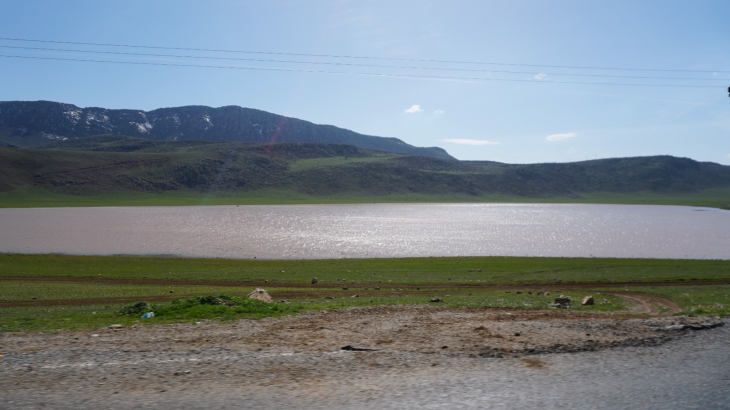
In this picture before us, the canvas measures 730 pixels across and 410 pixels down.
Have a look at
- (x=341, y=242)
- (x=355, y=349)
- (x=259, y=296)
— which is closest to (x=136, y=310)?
(x=259, y=296)

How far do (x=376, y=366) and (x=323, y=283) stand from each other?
18.4 m

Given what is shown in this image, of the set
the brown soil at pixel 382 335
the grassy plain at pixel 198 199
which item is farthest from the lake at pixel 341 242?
the grassy plain at pixel 198 199

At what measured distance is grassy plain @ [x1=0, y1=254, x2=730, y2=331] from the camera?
15.5m

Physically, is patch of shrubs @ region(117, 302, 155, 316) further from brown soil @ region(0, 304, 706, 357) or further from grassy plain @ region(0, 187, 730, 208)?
grassy plain @ region(0, 187, 730, 208)

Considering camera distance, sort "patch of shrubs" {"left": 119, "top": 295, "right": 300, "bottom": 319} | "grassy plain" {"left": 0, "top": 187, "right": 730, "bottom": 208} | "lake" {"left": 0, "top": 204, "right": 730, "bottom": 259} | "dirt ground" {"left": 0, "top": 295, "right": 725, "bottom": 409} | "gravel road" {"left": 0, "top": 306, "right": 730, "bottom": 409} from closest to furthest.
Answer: "gravel road" {"left": 0, "top": 306, "right": 730, "bottom": 409}, "dirt ground" {"left": 0, "top": 295, "right": 725, "bottom": 409}, "patch of shrubs" {"left": 119, "top": 295, "right": 300, "bottom": 319}, "lake" {"left": 0, "top": 204, "right": 730, "bottom": 259}, "grassy plain" {"left": 0, "top": 187, "right": 730, "bottom": 208}

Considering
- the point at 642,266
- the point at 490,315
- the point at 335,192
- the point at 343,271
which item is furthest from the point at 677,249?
the point at 335,192

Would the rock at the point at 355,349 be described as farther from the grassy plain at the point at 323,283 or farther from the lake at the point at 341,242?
the lake at the point at 341,242

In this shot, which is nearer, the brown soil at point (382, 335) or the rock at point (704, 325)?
the brown soil at point (382, 335)

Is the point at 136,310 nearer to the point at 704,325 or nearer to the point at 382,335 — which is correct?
the point at 382,335

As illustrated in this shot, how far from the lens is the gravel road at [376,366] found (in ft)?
21.4

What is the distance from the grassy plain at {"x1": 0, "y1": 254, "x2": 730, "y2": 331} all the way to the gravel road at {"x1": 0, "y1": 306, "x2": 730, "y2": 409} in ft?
9.24

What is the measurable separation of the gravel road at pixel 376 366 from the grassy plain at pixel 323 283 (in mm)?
2816

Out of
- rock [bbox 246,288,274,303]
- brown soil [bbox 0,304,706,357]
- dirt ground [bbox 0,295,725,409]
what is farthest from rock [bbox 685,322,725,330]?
rock [bbox 246,288,274,303]

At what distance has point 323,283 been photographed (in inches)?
1024
